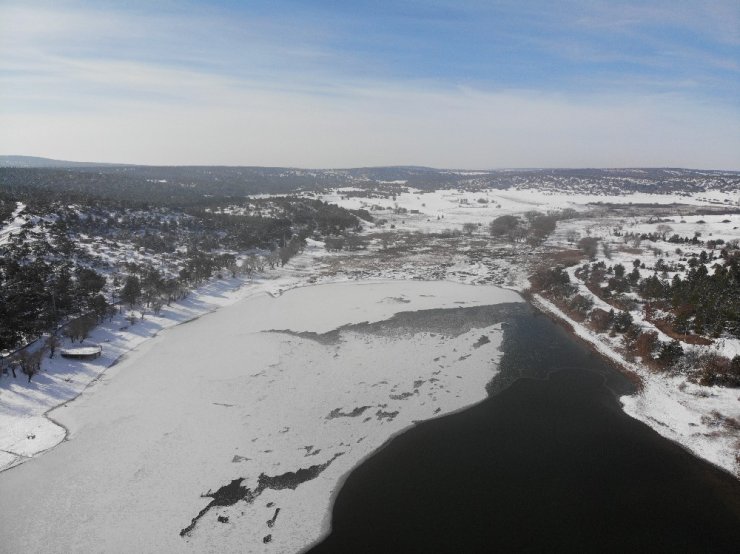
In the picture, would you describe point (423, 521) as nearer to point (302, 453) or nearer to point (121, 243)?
point (302, 453)

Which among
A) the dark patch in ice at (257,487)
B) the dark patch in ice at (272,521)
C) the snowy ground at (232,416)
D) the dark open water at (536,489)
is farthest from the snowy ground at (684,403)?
the dark patch in ice at (272,521)

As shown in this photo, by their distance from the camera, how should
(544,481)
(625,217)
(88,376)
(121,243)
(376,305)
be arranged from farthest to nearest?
(625,217) < (121,243) < (376,305) < (88,376) < (544,481)

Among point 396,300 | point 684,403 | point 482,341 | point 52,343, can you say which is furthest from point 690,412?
point 52,343

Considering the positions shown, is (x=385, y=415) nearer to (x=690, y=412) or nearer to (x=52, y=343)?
(x=690, y=412)

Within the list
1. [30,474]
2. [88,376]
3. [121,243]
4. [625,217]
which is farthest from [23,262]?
[625,217]

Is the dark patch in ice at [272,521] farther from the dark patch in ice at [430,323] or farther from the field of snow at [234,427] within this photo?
the dark patch in ice at [430,323]
